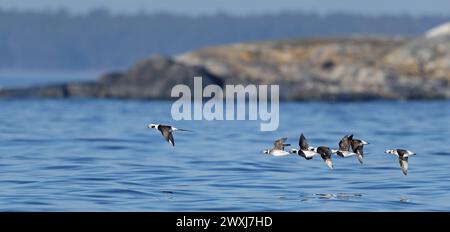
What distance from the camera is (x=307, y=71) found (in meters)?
61.6

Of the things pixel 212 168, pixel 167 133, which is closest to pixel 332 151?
pixel 167 133

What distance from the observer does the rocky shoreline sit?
59.4 m

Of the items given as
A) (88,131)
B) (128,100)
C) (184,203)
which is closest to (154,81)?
(128,100)

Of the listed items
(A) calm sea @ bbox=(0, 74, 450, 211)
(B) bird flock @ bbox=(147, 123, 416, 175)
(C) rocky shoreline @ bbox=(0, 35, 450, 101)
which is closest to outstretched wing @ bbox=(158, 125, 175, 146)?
(B) bird flock @ bbox=(147, 123, 416, 175)

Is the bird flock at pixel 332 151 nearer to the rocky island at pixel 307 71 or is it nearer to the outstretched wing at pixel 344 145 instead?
the outstretched wing at pixel 344 145

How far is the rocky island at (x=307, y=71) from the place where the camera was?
59.4 meters

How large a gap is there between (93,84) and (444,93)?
20405 millimetres

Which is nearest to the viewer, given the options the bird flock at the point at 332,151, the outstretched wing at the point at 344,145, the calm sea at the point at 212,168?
the calm sea at the point at 212,168

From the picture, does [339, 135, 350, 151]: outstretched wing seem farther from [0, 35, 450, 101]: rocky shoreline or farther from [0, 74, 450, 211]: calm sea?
[0, 35, 450, 101]: rocky shoreline

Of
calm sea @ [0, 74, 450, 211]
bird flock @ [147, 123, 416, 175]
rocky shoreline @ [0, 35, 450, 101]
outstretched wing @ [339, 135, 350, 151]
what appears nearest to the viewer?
calm sea @ [0, 74, 450, 211]

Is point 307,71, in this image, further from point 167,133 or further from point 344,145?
point 167,133

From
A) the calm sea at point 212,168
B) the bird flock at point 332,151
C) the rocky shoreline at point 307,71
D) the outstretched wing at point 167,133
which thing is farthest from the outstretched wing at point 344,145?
the rocky shoreline at point 307,71

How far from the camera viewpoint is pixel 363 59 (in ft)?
205
